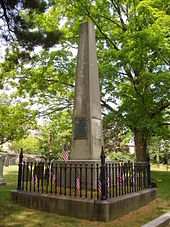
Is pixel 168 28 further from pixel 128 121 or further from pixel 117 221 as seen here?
pixel 117 221

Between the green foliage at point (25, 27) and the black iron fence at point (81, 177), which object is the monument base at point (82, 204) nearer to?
the black iron fence at point (81, 177)

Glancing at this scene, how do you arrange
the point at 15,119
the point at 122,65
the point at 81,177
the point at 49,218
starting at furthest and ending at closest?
1. the point at 15,119
2. the point at 122,65
3. the point at 81,177
4. the point at 49,218

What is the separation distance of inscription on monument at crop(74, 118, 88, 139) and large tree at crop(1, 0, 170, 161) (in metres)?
4.42

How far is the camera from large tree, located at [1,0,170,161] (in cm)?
1108

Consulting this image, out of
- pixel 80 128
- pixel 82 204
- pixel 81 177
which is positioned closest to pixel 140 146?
pixel 80 128

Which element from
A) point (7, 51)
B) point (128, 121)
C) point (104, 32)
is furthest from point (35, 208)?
point (104, 32)

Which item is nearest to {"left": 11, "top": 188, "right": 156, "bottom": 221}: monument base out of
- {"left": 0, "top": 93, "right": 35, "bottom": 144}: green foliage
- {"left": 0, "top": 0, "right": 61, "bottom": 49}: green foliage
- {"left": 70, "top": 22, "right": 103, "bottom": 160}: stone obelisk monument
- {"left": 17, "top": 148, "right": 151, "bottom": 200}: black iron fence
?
{"left": 17, "top": 148, "right": 151, "bottom": 200}: black iron fence

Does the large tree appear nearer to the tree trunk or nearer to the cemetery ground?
the tree trunk

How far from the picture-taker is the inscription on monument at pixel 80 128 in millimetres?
7605

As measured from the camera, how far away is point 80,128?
7723 millimetres

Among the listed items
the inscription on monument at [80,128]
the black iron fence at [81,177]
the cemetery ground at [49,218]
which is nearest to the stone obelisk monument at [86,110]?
the inscription on monument at [80,128]

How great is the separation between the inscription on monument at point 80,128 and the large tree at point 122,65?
14.5 feet

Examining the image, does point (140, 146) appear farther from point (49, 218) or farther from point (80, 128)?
point (49, 218)

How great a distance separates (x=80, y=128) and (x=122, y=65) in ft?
22.3
